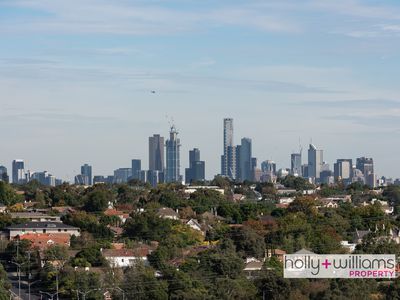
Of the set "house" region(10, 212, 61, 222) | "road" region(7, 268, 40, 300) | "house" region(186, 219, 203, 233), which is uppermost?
"house" region(10, 212, 61, 222)

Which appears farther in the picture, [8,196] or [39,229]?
[8,196]

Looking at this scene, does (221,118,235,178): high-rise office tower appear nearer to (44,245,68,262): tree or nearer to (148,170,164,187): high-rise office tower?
(148,170,164,187): high-rise office tower

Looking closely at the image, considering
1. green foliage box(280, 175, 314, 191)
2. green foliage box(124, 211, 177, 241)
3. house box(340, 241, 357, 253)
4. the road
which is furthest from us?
green foliage box(280, 175, 314, 191)

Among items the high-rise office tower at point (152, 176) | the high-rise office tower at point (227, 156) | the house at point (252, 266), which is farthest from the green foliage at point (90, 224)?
the high-rise office tower at point (227, 156)

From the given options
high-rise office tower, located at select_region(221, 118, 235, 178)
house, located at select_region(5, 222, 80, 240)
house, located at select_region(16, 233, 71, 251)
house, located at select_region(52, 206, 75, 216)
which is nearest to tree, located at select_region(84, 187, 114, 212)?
house, located at select_region(52, 206, 75, 216)

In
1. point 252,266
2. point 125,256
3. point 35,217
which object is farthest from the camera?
point 35,217

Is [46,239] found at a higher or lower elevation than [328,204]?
lower

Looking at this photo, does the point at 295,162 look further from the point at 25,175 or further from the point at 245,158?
the point at 25,175

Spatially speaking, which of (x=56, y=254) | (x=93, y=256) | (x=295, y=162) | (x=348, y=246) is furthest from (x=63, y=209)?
(x=295, y=162)
